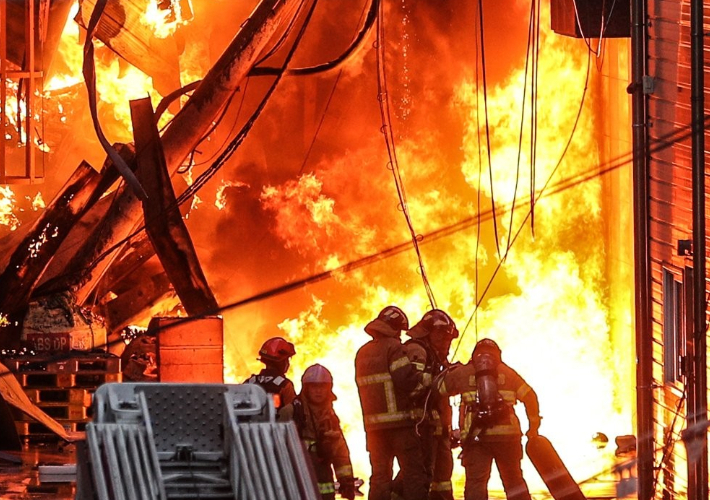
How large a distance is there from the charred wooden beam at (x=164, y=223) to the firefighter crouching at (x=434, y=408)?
15.4ft

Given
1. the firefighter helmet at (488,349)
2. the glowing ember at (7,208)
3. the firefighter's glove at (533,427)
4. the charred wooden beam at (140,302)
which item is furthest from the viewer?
the glowing ember at (7,208)

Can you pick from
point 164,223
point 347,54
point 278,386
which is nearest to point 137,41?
point 347,54

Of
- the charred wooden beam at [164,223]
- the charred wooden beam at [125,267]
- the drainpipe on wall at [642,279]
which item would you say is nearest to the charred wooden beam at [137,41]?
the charred wooden beam at [125,267]

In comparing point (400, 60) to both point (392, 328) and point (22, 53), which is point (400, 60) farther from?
point (392, 328)

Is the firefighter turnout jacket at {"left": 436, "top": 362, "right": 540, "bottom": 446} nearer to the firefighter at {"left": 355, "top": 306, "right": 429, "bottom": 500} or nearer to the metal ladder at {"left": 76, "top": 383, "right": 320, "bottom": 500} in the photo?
the firefighter at {"left": 355, "top": 306, "right": 429, "bottom": 500}

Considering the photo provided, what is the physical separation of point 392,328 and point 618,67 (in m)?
8.52

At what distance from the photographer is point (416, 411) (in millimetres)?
12195

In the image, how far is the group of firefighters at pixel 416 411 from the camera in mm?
11727

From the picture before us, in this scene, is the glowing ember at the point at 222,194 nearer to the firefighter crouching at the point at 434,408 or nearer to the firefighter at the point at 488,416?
the firefighter crouching at the point at 434,408

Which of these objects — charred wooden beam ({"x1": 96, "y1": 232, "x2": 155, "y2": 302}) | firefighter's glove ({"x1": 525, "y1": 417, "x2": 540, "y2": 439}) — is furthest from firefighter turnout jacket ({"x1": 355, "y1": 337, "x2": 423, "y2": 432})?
charred wooden beam ({"x1": 96, "y1": 232, "x2": 155, "y2": 302})

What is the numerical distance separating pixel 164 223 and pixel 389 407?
5272mm

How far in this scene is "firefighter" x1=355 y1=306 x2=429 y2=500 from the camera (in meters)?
12.1

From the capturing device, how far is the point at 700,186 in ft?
38.2

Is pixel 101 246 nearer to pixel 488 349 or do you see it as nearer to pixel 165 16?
pixel 488 349
